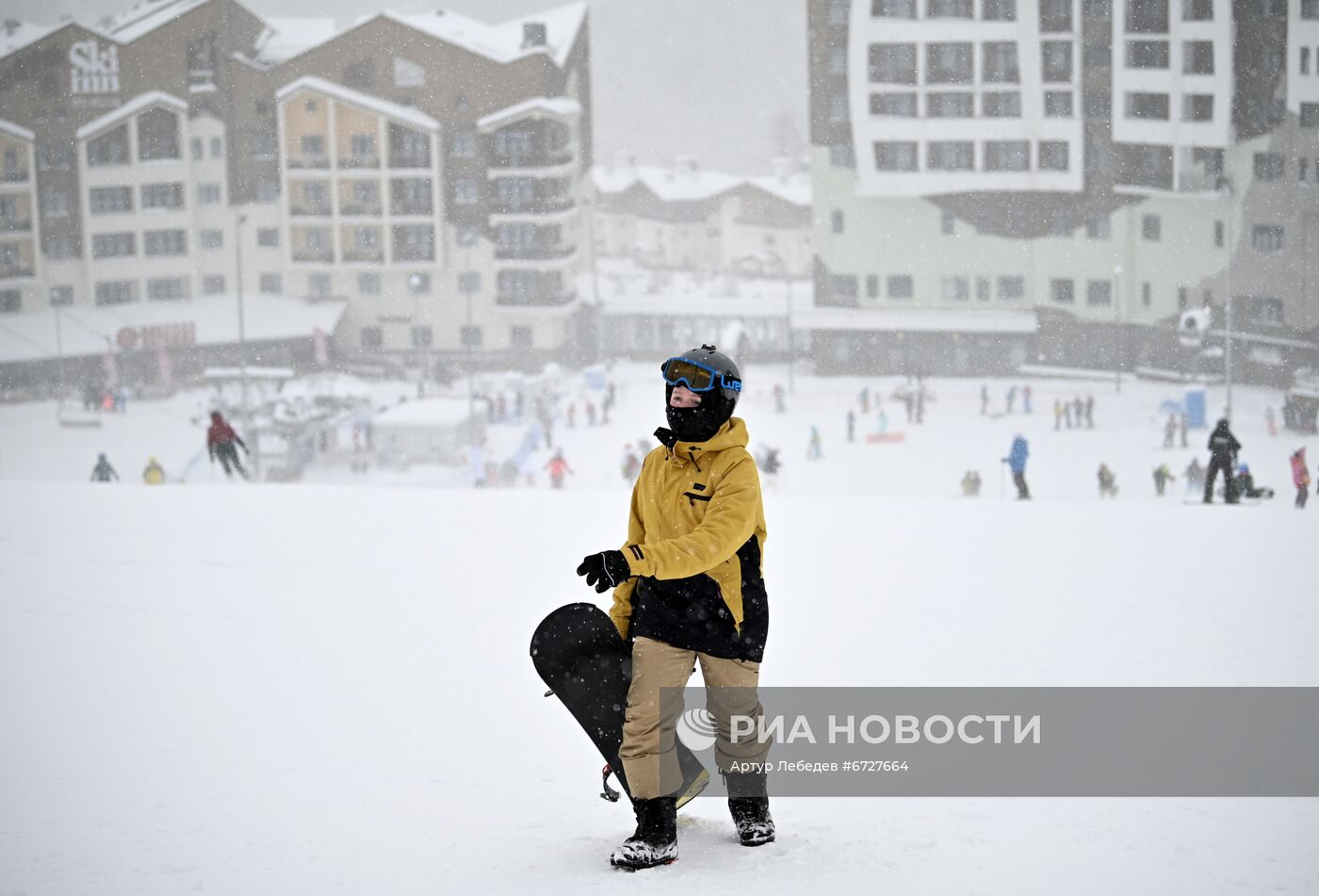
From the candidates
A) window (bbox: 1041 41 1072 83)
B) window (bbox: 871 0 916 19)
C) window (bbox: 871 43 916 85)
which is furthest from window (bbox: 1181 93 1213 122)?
window (bbox: 871 0 916 19)

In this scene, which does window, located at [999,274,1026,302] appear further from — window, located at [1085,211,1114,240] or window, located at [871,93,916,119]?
window, located at [871,93,916,119]

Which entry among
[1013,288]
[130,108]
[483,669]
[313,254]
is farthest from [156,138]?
[483,669]

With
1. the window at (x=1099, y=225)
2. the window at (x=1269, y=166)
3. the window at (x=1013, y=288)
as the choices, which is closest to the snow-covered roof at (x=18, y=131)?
the window at (x=1013, y=288)

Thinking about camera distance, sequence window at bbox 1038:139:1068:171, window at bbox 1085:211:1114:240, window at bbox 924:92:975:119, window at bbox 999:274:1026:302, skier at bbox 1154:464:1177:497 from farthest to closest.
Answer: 1. window at bbox 999:274:1026:302
2. window at bbox 1085:211:1114:240
3. window at bbox 1038:139:1068:171
4. window at bbox 924:92:975:119
5. skier at bbox 1154:464:1177:497

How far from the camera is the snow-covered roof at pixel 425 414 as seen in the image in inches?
1362

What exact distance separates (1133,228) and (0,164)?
40549mm

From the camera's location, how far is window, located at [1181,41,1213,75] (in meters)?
40.3

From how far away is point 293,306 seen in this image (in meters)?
45.6

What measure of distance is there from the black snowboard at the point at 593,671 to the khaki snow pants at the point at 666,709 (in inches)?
3.1

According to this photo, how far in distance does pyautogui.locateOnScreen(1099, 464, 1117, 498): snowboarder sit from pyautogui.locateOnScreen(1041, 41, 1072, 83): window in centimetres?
1801

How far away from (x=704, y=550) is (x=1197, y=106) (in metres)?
43.2

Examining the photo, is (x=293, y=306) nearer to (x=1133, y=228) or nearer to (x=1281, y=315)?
(x=1133, y=228)

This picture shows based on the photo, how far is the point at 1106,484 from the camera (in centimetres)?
2739

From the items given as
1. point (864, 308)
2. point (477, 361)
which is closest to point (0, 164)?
point (477, 361)
